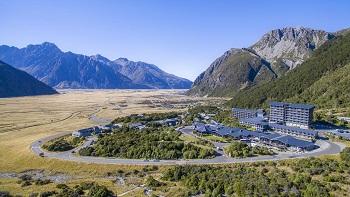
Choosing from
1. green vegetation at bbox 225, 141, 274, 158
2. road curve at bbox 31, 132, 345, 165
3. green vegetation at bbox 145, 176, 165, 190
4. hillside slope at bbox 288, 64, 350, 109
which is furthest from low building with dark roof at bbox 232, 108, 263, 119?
green vegetation at bbox 145, 176, 165, 190

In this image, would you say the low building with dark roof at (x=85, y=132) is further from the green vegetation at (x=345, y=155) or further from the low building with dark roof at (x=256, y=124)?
the green vegetation at (x=345, y=155)

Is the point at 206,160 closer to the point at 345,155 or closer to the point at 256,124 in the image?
the point at 345,155

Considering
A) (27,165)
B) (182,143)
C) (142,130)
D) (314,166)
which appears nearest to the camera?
(314,166)

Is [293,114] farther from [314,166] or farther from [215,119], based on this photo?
[314,166]

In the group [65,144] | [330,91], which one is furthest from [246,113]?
[65,144]

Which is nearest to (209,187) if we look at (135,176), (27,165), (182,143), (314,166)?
(135,176)
